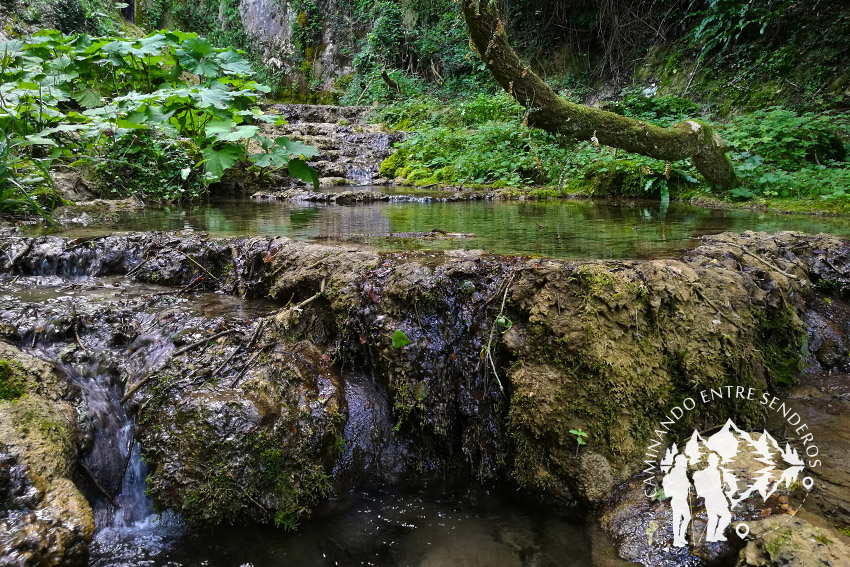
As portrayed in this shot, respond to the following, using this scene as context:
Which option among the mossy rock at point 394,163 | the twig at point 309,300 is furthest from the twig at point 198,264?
the mossy rock at point 394,163

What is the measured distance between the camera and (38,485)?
1.97m

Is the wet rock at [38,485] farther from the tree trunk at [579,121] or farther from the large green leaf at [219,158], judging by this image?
the tree trunk at [579,121]

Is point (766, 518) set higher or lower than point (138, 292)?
lower

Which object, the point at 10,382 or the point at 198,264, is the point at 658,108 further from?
the point at 10,382

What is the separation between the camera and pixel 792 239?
12.2ft

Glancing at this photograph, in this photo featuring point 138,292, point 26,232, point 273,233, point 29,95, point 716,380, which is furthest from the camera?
point 26,232

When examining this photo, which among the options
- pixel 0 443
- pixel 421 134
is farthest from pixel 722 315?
pixel 421 134

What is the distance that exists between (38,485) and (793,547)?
290 centimetres

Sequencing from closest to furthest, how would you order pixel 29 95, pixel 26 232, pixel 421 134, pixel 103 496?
pixel 103 496
pixel 29 95
pixel 26 232
pixel 421 134

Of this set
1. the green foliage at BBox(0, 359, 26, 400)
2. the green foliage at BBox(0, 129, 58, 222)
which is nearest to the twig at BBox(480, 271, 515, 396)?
the green foliage at BBox(0, 359, 26, 400)

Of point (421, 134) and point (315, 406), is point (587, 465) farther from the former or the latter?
point (421, 134)

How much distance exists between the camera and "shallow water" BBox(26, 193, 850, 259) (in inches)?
135

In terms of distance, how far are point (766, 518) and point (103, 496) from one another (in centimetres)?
300

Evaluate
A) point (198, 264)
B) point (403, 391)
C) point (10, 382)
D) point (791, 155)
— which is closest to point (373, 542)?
point (403, 391)
